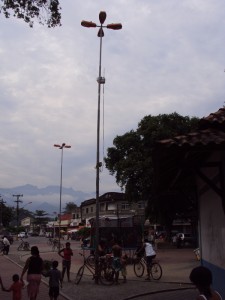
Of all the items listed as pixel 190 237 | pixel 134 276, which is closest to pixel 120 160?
pixel 190 237

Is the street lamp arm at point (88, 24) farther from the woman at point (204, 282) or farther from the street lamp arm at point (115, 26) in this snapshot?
the woman at point (204, 282)

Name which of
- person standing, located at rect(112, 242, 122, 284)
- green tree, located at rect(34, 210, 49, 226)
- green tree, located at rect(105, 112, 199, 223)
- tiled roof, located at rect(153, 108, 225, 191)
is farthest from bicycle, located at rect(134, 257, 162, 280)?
green tree, located at rect(34, 210, 49, 226)

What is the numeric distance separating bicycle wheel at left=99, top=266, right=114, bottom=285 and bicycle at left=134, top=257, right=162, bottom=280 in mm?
1764

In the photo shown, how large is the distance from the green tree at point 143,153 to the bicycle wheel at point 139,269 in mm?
17767

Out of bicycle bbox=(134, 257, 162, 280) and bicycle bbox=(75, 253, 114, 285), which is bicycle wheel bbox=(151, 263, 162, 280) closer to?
bicycle bbox=(134, 257, 162, 280)

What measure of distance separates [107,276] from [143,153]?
2362 centimetres

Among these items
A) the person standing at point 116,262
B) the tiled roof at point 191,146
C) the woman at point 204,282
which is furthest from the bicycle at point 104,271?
the woman at point 204,282

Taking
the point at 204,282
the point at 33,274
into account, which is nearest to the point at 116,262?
the point at 33,274

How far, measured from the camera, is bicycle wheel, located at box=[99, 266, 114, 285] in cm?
1611

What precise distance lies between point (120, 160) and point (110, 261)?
965 inches

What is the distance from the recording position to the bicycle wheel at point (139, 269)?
733 inches

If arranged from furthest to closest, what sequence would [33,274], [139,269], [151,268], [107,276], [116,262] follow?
[139,269]
[151,268]
[107,276]
[116,262]
[33,274]

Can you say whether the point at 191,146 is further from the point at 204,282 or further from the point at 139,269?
the point at 139,269

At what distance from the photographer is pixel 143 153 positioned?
39406 mm
